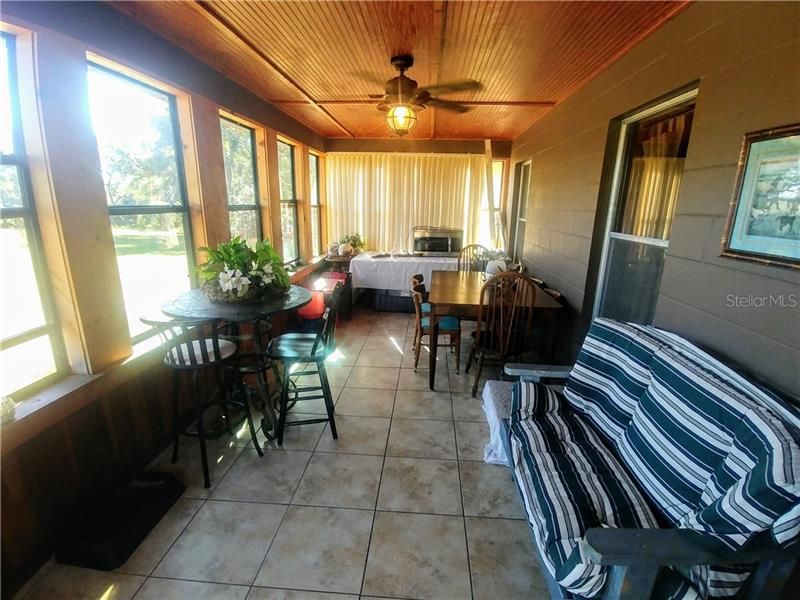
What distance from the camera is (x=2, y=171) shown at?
54.0 inches

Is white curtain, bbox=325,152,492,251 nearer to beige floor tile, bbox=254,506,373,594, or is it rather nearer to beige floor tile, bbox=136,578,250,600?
beige floor tile, bbox=254,506,373,594

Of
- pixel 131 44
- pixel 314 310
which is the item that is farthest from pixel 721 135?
pixel 314 310

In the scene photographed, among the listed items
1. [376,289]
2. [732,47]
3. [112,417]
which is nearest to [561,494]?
[732,47]

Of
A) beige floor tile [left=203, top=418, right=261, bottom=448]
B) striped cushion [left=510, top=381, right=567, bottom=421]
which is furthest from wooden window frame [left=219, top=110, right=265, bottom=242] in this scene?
striped cushion [left=510, top=381, right=567, bottom=421]

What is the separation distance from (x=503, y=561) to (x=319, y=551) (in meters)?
0.79

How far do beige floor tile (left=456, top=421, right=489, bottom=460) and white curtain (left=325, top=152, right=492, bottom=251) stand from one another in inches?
142

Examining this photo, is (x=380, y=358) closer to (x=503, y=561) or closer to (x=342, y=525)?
(x=342, y=525)

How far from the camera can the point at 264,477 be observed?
6.37ft

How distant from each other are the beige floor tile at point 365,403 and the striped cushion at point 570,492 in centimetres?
112

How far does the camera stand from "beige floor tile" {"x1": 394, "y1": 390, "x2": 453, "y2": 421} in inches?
99.7

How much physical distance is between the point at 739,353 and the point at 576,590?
3.33 ft

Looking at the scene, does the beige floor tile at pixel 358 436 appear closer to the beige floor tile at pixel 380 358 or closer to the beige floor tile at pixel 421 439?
the beige floor tile at pixel 421 439

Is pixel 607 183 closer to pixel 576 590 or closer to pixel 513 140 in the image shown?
pixel 576 590

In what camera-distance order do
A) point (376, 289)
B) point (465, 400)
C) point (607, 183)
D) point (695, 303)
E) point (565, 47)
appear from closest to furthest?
point (695, 303)
point (565, 47)
point (607, 183)
point (465, 400)
point (376, 289)
